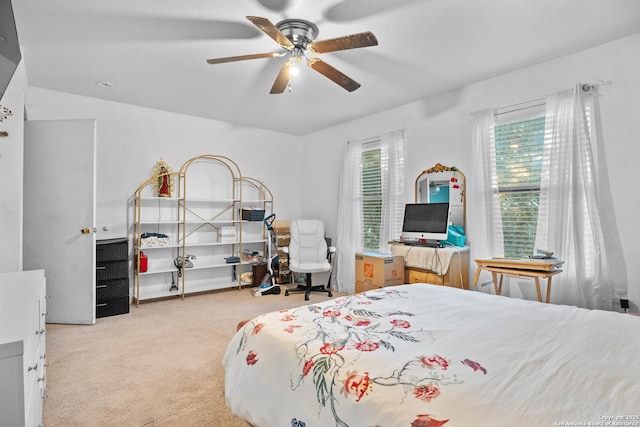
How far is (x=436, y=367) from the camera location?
1167mm

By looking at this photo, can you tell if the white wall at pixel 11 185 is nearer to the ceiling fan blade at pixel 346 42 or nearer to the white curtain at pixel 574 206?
the ceiling fan blade at pixel 346 42

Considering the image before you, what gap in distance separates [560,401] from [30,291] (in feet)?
7.70

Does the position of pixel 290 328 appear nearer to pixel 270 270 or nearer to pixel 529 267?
pixel 529 267

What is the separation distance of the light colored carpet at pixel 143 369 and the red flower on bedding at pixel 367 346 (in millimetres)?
1023

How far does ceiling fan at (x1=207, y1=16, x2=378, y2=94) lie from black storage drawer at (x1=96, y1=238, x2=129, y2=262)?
260 cm

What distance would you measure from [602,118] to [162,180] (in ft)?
16.1

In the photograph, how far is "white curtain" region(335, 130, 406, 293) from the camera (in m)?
4.49

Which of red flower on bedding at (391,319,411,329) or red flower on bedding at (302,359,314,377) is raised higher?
red flower on bedding at (391,319,411,329)

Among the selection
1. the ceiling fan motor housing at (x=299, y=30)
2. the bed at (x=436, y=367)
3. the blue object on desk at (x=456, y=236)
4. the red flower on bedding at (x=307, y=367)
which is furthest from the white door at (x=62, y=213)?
the blue object on desk at (x=456, y=236)

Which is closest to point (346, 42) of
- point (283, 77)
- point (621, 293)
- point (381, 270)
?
point (283, 77)

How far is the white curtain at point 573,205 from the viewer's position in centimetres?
283

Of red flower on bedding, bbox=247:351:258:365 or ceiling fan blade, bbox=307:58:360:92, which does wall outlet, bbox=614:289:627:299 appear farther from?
red flower on bedding, bbox=247:351:258:365

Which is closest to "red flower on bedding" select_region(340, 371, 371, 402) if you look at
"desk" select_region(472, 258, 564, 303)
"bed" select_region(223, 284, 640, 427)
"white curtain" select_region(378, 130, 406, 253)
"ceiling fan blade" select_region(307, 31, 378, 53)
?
"bed" select_region(223, 284, 640, 427)

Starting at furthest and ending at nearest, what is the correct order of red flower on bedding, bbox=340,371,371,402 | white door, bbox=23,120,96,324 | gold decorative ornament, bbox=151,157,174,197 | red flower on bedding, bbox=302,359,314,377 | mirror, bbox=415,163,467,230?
gold decorative ornament, bbox=151,157,174,197 → mirror, bbox=415,163,467,230 → white door, bbox=23,120,96,324 → red flower on bedding, bbox=302,359,314,377 → red flower on bedding, bbox=340,371,371,402
